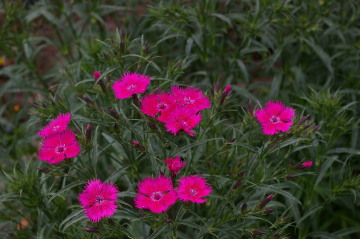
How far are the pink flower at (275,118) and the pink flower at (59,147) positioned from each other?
2.49ft

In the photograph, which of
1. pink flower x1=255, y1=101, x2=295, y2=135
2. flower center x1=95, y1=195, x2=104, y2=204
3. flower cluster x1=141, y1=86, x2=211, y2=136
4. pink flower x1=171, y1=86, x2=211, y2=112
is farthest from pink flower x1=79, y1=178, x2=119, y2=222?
pink flower x1=255, y1=101, x2=295, y2=135

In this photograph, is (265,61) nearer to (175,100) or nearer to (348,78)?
(348,78)

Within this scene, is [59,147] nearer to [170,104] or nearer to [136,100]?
[136,100]

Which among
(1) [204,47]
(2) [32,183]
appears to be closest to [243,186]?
(2) [32,183]

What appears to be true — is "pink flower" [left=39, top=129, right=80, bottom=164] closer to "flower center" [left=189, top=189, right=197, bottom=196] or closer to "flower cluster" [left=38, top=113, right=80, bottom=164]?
"flower cluster" [left=38, top=113, right=80, bottom=164]

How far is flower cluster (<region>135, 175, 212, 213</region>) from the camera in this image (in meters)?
1.72

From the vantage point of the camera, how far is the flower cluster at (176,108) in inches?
72.0

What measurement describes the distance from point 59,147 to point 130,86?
1.23 feet

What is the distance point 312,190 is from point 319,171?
0.12 meters

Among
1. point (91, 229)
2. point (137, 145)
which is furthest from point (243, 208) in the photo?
point (91, 229)

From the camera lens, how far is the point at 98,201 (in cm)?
176

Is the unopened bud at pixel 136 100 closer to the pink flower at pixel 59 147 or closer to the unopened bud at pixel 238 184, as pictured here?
the pink flower at pixel 59 147

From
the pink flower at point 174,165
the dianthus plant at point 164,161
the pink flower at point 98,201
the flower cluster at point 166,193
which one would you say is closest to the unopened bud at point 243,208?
the dianthus plant at point 164,161

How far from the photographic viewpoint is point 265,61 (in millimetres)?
3463
